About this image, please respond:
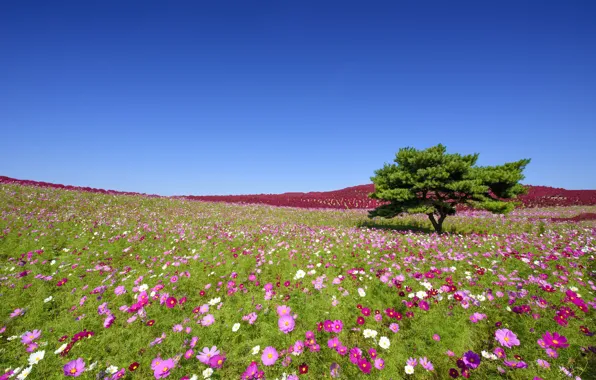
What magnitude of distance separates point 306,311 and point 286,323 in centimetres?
66

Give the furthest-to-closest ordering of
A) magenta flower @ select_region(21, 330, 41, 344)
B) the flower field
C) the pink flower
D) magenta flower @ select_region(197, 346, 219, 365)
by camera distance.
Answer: the pink flower, magenta flower @ select_region(21, 330, 41, 344), magenta flower @ select_region(197, 346, 219, 365), the flower field

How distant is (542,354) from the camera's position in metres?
3.18

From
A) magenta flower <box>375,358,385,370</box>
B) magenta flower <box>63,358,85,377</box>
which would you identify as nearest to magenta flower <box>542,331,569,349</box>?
magenta flower <box>375,358,385,370</box>

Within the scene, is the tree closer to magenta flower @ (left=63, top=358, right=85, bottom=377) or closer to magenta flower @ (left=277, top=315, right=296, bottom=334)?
magenta flower @ (left=277, top=315, right=296, bottom=334)

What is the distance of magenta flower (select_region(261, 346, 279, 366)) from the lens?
3.24 meters

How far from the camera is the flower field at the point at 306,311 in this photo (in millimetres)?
3311

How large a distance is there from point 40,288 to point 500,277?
33.3 ft

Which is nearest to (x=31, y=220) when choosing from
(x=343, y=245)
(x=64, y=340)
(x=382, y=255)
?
(x=64, y=340)

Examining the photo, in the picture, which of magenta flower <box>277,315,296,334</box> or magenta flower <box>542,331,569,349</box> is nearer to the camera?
Result: magenta flower <box>542,331,569,349</box>

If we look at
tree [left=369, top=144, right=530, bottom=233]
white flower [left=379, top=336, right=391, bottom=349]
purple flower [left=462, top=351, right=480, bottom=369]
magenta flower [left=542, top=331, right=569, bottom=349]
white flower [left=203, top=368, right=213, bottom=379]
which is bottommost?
white flower [left=203, top=368, right=213, bottom=379]

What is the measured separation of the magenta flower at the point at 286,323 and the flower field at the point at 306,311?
0.07 ft

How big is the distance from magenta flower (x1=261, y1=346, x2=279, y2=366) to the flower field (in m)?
0.01

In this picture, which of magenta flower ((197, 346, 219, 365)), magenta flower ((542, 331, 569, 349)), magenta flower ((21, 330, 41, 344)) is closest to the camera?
magenta flower ((542, 331, 569, 349))

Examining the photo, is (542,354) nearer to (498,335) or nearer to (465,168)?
(498,335)
